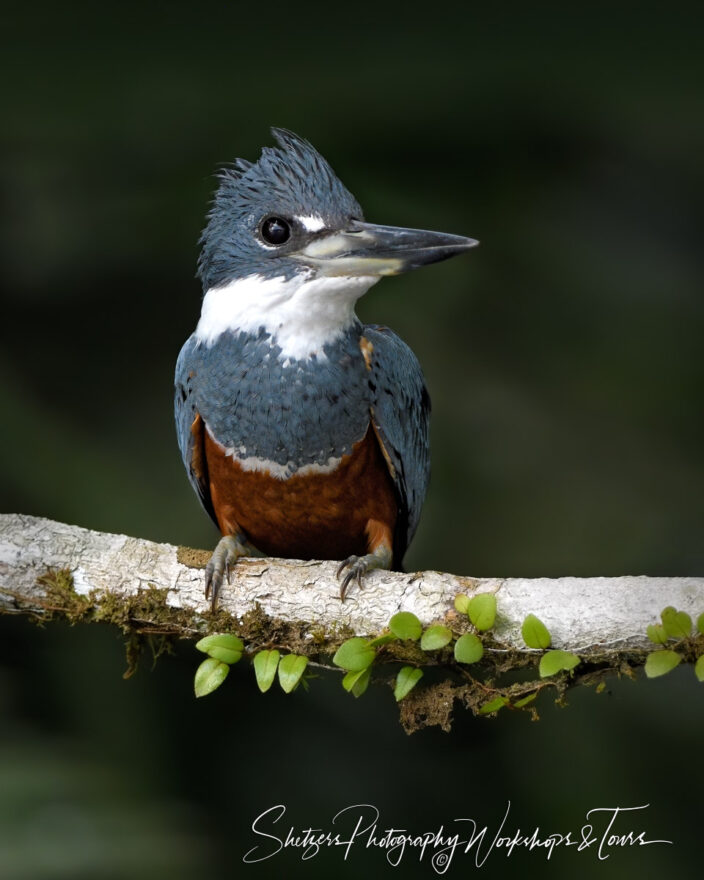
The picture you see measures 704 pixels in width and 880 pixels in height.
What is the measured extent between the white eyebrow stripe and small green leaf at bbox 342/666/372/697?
1073 mm

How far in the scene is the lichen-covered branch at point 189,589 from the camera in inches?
98.8

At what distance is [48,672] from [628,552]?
211 centimetres

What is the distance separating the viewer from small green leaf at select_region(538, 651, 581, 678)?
2.29 metres

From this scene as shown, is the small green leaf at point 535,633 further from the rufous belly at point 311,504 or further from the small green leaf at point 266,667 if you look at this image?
the rufous belly at point 311,504

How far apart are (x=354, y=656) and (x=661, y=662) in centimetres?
67

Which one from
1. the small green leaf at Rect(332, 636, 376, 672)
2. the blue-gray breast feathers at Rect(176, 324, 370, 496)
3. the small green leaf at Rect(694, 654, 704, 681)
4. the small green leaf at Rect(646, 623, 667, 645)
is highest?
the blue-gray breast feathers at Rect(176, 324, 370, 496)

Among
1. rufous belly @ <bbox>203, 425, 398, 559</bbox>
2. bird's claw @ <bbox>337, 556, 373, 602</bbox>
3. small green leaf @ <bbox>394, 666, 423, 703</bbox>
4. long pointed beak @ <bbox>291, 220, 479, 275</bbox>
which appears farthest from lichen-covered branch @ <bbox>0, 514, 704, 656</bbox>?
long pointed beak @ <bbox>291, 220, 479, 275</bbox>

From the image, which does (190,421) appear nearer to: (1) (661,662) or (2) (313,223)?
(2) (313,223)

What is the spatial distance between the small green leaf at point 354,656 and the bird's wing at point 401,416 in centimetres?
66

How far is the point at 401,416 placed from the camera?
3.01m

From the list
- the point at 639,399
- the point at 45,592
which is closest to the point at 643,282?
the point at 639,399

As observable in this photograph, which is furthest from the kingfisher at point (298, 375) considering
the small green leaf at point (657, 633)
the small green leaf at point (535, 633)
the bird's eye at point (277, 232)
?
the small green leaf at point (657, 633)

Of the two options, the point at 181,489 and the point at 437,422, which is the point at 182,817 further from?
the point at 437,422

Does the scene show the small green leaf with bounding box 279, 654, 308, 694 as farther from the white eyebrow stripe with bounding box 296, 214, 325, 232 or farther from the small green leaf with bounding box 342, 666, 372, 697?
the white eyebrow stripe with bounding box 296, 214, 325, 232
